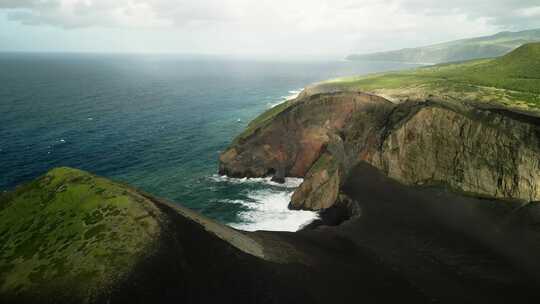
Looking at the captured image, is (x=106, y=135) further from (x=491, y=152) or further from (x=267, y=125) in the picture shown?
(x=491, y=152)

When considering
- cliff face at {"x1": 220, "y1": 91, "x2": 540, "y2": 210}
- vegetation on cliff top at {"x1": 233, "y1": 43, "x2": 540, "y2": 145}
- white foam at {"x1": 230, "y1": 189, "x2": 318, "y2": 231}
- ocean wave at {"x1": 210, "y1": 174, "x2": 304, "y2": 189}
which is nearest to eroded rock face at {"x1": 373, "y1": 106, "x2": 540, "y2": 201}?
cliff face at {"x1": 220, "y1": 91, "x2": 540, "y2": 210}

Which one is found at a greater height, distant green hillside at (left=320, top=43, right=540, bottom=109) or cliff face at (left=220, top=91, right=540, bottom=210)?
distant green hillside at (left=320, top=43, right=540, bottom=109)

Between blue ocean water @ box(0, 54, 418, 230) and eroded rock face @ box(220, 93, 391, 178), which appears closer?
blue ocean water @ box(0, 54, 418, 230)

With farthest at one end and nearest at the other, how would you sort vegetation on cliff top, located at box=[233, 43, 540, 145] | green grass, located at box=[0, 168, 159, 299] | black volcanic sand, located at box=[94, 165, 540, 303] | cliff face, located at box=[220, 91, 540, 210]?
vegetation on cliff top, located at box=[233, 43, 540, 145]
cliff face, located at box=[220, 91, 540, 210]
black volcanic sand, located at box=[94, 165, 540, 303]
green grass, located at box=[0, 168, 159, 299]

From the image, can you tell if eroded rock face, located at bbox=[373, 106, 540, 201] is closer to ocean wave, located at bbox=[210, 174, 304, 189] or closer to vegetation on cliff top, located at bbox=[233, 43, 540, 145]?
vegetation on cliff top, located at bbox=[233, 43, 540, 145]

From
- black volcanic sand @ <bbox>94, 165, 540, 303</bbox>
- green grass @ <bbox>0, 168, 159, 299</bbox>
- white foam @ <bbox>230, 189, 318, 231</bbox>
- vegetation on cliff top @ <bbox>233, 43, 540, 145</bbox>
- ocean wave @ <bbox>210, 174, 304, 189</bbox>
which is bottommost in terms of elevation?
white foam @ <bbox>230, 189, 318, 231</bbox>

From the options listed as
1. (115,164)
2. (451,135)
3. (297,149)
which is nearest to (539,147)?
(451,135)

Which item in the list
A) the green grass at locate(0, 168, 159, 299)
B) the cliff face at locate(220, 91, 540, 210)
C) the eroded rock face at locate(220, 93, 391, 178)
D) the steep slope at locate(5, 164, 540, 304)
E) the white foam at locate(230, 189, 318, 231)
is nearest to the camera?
the green grass at locate(0, 168, 159, 299)
